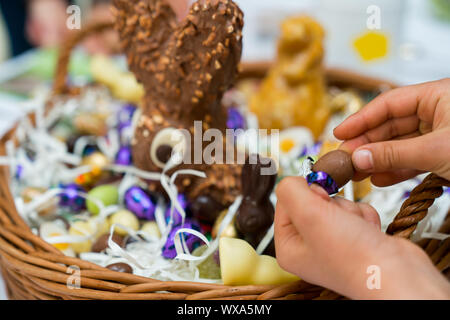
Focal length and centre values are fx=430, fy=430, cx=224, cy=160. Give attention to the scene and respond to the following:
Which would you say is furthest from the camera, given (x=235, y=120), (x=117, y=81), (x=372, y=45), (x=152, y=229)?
(x=372, y=45)

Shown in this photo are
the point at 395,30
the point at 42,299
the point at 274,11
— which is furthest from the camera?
the point at 274,11

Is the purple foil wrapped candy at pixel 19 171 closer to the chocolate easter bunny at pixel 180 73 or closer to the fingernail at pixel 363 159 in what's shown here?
the chocolate easter bunny at pixel 180 73

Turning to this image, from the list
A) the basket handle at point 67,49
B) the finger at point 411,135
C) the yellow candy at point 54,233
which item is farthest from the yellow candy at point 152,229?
the basket handle at point 67,49

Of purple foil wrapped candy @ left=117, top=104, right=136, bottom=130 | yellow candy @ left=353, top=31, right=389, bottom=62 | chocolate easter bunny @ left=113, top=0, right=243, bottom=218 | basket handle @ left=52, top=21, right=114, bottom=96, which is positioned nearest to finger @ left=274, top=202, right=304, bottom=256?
chocolate easter bunny @ left=113, top=0, right=243, bottom=218

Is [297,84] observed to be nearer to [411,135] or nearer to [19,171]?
[411,135]

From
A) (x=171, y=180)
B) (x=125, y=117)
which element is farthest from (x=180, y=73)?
(x=125, y=117)

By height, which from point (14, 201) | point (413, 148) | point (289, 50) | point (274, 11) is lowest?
point (14, 201)

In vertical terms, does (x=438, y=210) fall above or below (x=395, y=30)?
below
